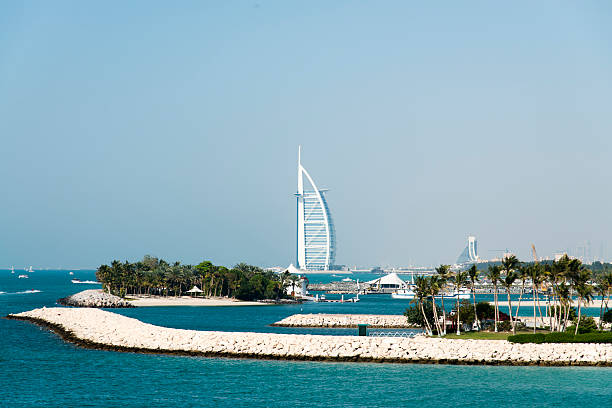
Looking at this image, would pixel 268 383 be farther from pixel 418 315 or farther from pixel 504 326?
pixel 504 326

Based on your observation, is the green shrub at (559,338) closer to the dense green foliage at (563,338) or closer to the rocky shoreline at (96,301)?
the dense green foliage at (563,338)

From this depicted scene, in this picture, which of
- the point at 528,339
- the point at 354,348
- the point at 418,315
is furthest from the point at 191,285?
the point at 528,339

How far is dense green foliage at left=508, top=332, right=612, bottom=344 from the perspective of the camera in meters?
58.3

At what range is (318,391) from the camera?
149 ft

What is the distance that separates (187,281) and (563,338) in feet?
364

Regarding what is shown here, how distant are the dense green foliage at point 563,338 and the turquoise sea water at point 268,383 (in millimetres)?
5513

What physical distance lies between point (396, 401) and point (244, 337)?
21.2 m

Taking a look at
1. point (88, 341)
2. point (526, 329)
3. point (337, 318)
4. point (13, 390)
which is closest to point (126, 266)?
point (337, 318)

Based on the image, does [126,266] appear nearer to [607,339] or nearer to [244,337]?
[244,337]

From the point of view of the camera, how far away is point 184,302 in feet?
451

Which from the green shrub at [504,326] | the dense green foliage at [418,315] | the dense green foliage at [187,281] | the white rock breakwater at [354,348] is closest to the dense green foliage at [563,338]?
the white rock breakwater at [354,348]

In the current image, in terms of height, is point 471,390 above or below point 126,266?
below

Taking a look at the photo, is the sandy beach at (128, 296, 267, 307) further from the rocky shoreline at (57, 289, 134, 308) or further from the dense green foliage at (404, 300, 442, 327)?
the dense green foliage at (404, 300, 442, 327)

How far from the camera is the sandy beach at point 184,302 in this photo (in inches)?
5246
